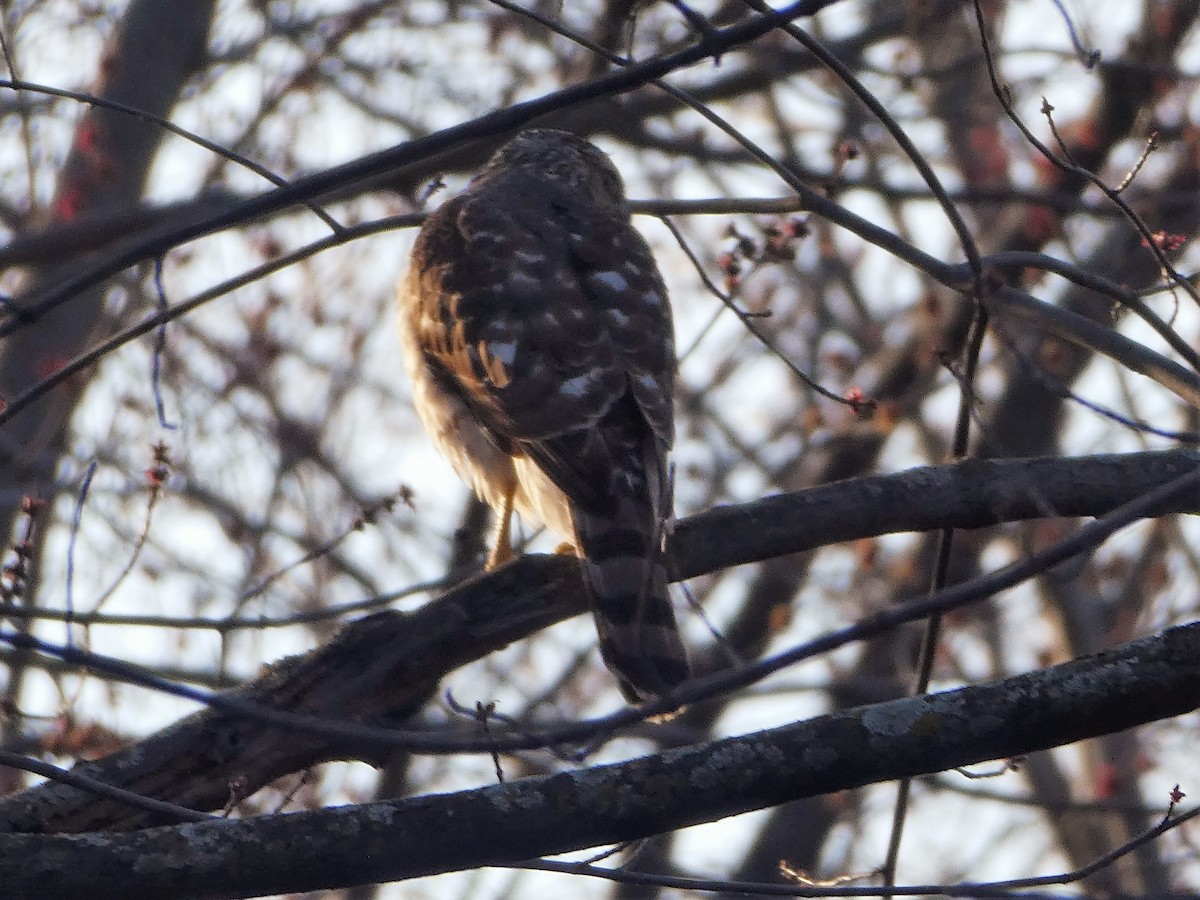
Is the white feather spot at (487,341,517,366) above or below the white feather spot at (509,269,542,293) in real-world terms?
below

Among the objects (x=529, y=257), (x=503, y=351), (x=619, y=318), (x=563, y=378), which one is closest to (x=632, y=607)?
(x=563, y=378)

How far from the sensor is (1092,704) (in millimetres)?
2961

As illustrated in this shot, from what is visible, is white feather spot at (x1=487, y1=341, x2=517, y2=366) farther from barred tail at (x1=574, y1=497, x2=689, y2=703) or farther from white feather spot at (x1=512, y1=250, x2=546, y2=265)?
barred tail at (x1=574, y1=497, x2=689, y2=703)

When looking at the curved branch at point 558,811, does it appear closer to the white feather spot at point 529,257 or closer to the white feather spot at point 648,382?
the white feather spot at point 648,382

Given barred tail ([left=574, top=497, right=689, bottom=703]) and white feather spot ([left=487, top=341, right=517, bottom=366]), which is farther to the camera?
white feather spot ([left=487, top=341, right=517, bottom=366])

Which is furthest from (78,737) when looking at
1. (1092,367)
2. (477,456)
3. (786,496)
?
(1092,367)

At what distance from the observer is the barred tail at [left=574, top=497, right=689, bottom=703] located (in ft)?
12.6

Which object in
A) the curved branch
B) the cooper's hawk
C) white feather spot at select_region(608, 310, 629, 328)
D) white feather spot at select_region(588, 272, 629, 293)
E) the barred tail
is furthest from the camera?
white feather spot at select_region(588, 272, 629, 293)

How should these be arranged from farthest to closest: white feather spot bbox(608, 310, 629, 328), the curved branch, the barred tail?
white feather spot bbox(608, 310, 629, 328)
the barred tail
the curved branch

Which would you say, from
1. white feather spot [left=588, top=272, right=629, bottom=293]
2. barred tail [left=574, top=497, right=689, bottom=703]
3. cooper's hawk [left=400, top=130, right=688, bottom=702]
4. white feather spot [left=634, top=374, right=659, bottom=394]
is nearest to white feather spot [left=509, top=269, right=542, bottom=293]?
cooper's hawk [left=400, top=130, right=688, bottom=702]

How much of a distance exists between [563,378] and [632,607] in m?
0.79

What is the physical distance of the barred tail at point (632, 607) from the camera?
384cm

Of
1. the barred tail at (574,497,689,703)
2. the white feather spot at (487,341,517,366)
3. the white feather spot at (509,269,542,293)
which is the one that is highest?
the white feather spot at (509,269,542,293)

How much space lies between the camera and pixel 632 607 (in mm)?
3912
